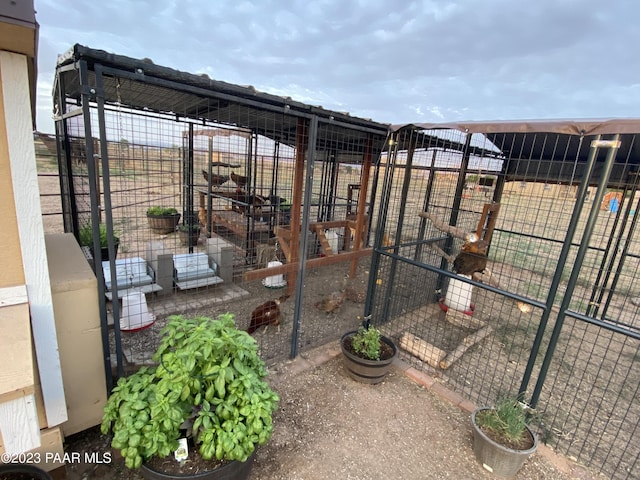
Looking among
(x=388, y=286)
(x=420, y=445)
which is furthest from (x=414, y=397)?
(x=388, y=286)

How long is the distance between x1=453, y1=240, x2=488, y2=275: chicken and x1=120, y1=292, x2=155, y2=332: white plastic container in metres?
3.39

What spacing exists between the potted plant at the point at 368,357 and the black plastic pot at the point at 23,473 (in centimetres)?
216

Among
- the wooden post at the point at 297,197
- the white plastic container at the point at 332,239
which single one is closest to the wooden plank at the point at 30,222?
the wooden post at the point at 297,197

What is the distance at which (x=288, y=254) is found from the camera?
438 centimetres

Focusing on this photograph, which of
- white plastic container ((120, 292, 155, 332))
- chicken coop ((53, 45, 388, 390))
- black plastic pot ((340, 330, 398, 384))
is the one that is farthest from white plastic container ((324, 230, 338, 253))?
white plastic container ((120, 292, 155, 332))

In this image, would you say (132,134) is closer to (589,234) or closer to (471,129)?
(471,129)

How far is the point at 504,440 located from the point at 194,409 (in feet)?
6.87

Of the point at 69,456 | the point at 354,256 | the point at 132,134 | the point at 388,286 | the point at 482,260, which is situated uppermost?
the point at 132,134

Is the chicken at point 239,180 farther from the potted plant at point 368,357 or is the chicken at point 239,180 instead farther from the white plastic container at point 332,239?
the potted plant at point 368,357

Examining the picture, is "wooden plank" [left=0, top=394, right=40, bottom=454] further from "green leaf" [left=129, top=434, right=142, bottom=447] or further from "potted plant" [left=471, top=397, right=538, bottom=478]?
"potted plant" [left=471, top=397, right=538, bottom=478]

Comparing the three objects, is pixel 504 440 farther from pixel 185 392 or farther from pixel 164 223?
pixel 164 223

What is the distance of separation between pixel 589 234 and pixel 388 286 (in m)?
2.11

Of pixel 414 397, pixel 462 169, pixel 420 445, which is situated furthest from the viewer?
pixel 462 169

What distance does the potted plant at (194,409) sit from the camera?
154 centimetres
